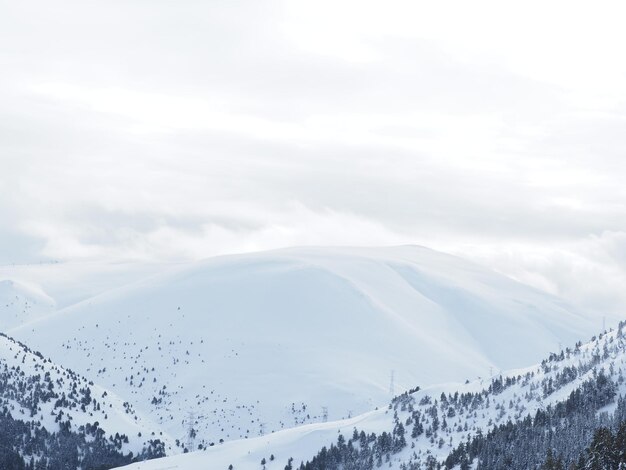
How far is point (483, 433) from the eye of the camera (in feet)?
591

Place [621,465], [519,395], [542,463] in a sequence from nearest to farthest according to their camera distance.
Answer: [621,465] → [542,463] → [519,395]

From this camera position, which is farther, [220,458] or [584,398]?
[220,458]

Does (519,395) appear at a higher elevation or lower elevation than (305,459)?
higher

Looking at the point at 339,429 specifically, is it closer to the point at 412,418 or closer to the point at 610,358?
the point at 412,418

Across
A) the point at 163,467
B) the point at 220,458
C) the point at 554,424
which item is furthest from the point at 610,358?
the point at 163,467

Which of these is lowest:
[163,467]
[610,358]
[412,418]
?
[163,467]

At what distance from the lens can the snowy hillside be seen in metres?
161

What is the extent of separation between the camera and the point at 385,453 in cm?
18200

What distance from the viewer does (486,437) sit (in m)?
172

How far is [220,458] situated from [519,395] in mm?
63998

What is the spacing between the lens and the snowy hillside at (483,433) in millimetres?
161000

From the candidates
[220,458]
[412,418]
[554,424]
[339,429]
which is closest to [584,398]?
[554,424]

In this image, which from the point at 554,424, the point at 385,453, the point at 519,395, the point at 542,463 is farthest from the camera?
the point at 519,395

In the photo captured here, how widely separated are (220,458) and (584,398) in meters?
75.7
